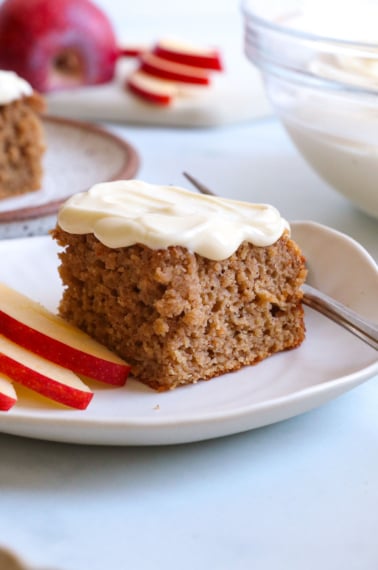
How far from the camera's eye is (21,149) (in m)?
2.18

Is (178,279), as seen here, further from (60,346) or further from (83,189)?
(83,189)

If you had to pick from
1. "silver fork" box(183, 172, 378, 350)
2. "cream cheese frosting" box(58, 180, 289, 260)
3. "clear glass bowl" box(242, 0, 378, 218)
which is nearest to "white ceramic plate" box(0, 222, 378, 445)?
"silver fork" box(183, 172, 378, 350)

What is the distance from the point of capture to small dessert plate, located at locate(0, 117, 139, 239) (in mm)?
2096

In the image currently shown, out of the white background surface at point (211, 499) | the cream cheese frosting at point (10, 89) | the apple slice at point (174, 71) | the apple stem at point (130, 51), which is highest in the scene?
the cream cheese frosting at point (10, 89)

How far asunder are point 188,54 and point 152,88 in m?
0.18

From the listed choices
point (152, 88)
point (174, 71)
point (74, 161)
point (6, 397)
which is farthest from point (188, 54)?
point (6, 397)

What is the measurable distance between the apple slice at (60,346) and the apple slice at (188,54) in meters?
1.66

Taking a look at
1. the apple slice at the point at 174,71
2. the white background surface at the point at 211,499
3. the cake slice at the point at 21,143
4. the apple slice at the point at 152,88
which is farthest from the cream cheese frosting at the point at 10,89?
the white background surface at the point at 211,499

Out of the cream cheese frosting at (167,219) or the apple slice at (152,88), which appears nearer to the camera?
the cream cheese frosting at (167,219)

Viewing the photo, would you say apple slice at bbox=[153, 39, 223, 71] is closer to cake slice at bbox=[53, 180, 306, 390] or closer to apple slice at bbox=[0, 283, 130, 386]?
cake slice at bbox=[53, 180, 306, 390]

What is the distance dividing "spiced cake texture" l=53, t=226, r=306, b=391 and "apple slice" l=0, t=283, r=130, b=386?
0.04 meters

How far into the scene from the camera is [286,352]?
137cm

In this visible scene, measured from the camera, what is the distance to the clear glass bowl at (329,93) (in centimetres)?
175

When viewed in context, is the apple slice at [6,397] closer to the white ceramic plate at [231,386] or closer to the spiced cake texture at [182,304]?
the white ceramic plate at [231,386]
